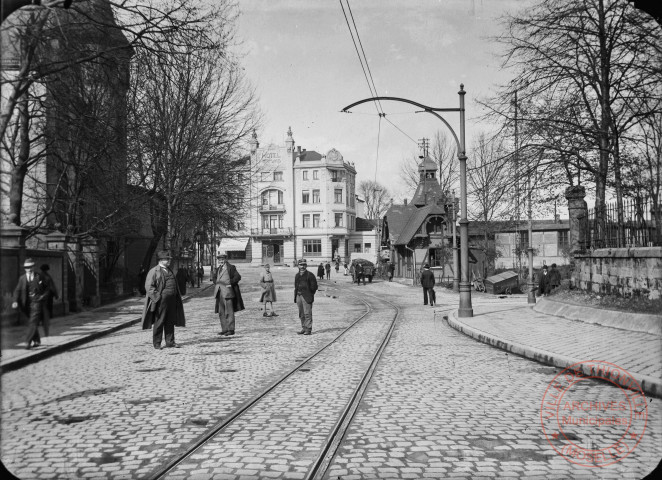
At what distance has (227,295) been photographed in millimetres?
Answer: 12414

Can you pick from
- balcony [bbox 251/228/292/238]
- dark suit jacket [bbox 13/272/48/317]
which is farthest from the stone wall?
balcony [bbox 251/228/292/238]

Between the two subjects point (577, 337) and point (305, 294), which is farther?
point (305, 294)

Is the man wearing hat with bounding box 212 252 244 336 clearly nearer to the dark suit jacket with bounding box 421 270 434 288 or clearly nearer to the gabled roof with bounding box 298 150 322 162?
the dark suit jacket with bounding box 421 270 434 288

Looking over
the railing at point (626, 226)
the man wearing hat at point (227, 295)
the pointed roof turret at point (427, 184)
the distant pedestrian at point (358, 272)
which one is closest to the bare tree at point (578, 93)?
the railing at point (626, 226)

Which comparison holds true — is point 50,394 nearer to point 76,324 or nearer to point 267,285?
point 76,324

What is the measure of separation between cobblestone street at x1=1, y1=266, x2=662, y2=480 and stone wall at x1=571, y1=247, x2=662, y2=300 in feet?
12.4

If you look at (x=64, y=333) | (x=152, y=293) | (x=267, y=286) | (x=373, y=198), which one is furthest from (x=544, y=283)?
(x=373, y=198)

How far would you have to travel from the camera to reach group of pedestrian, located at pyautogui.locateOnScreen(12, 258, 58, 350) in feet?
10.0

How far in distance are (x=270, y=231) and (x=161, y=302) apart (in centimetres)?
6337

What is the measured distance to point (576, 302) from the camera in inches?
578

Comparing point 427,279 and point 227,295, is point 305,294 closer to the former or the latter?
point 227,295

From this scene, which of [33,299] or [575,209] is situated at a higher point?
[575,209]

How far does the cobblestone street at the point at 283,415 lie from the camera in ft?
13.7

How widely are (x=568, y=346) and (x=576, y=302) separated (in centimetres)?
542
